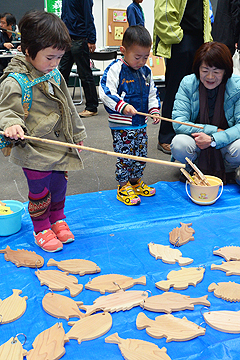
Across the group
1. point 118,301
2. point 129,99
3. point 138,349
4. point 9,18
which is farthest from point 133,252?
point 9,18

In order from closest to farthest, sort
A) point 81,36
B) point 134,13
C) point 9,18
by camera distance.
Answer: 1. point 81,36
2. point 134,13
3. point 9,18

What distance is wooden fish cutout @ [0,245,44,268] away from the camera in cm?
154

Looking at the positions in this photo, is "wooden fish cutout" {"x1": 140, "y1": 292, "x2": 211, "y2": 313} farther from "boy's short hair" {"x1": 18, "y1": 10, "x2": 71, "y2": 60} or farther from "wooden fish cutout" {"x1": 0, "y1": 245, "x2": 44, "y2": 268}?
"boy's short hair" {"x1": 18, "y1": 10, "x2": 71, "y2": 60}

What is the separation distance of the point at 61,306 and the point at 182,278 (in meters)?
0.49

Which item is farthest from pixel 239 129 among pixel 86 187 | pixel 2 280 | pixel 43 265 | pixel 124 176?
pixel 2 280

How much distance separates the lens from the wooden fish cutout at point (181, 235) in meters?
1.70

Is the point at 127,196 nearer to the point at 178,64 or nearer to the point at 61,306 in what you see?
the point at 61,306

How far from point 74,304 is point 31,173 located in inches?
24.2

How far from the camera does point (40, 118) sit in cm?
155

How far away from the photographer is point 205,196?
2.11m

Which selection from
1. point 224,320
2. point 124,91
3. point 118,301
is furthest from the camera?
point 124,91

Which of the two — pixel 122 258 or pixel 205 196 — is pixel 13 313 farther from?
pixel 205 196

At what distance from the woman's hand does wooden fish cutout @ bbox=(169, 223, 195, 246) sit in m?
0.65

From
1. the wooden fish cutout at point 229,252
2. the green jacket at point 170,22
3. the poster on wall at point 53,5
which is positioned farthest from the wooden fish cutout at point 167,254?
the poster on wall at point 53,5
